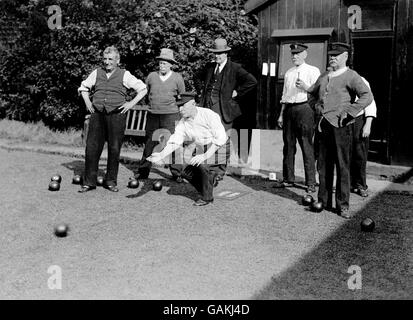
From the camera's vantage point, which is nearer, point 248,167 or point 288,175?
point 288,175

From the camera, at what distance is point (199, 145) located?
27.6 ft

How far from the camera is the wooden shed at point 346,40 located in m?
10.8

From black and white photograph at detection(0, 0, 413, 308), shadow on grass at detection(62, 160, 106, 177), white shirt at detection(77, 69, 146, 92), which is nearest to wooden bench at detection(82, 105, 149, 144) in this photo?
black and white photograph at detection(0, 0, 413, 308)

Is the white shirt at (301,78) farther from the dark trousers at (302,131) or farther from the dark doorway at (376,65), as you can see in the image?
the dark doorway at (376,65)

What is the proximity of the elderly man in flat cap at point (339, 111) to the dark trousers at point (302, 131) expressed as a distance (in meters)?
1.18

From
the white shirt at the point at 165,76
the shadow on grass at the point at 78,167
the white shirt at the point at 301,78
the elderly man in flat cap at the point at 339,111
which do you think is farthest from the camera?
the shadow on grass at the point at 78,167

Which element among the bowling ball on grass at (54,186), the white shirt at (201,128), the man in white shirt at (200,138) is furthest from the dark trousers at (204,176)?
the bowling ball on grass at (54,186)

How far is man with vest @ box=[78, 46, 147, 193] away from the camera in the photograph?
8.86m

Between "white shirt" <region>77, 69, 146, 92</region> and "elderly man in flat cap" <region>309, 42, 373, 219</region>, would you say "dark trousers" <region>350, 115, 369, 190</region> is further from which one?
"white shirt" <region>77, 69, 146, 92</region>
